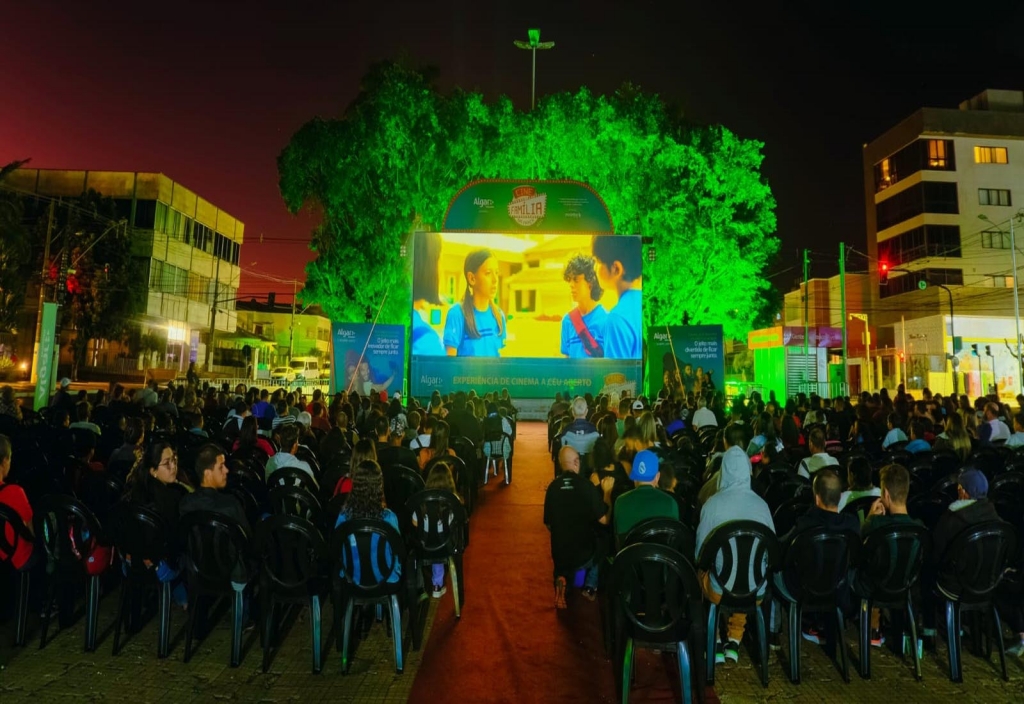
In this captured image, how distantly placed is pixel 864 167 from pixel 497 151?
137 ft

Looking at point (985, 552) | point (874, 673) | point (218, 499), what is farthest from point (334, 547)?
point (985, 552)

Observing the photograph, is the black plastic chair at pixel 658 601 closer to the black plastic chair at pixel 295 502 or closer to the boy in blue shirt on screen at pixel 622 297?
the black plastic chair at pixel 295 502

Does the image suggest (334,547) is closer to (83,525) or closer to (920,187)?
(83,525)

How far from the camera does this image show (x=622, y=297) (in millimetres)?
21641

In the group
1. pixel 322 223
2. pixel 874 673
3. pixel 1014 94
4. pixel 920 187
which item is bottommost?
pixel 874 673

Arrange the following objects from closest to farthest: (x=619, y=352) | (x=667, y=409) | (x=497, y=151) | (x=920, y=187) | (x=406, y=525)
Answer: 1. (x=406, y=525)
2. (x=667, y=409)
3. (x=619, y=352)
4. (x=497, y=151)
5. (x=920, y=187)

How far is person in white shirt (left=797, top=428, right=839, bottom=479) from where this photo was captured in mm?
6555

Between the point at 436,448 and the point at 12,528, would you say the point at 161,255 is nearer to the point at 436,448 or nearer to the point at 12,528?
the point at 436,448

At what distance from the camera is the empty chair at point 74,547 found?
4602mm

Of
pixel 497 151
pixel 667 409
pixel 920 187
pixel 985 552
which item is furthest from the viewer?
pixel 920 187

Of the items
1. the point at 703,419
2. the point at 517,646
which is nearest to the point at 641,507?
the point at 517,646

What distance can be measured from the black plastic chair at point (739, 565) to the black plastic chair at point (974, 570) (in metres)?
1.27

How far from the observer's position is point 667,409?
12.4 meters

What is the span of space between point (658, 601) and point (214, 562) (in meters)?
3.08
